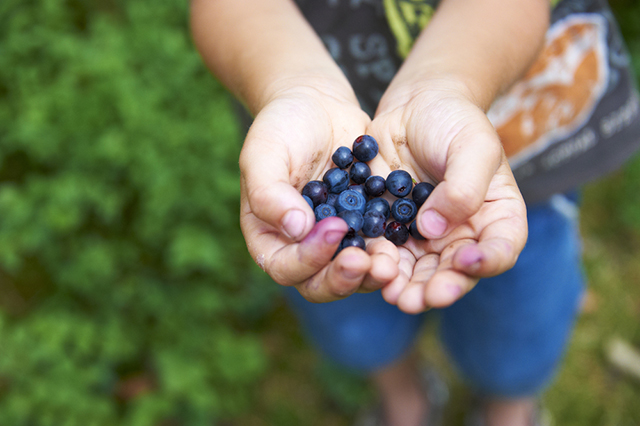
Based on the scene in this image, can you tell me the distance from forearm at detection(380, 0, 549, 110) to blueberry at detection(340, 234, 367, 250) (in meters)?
0.48

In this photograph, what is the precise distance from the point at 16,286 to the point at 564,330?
2.94 m

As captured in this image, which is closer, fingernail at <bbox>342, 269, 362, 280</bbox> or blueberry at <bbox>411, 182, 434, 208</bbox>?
fingernail at <bbox>342, 269, 362, 280</bbox>

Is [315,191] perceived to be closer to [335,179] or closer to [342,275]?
[335,179]

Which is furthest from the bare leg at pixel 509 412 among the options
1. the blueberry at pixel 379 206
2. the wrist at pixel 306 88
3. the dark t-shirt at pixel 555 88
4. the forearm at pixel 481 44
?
the wrist at pixel 306 88

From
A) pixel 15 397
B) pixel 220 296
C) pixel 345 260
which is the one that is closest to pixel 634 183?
pixel 220 296

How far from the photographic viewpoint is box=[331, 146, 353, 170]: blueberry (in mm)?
1409

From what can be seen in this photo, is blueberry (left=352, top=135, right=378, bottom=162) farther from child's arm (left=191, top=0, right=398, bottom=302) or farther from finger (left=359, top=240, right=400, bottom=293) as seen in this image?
finger (left=359, top=240, right=400, bottom=293)

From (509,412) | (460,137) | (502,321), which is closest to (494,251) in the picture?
(460,137)

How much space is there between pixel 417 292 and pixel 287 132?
529 mm

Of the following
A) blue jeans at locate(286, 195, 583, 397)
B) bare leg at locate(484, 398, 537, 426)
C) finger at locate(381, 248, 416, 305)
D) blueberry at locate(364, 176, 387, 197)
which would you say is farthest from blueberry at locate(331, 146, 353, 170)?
bare leg at locate(484, 398, 537, 426)

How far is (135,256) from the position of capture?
8.93 feet

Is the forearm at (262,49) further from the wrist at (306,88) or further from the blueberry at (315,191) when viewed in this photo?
the blueberry at (315,191)

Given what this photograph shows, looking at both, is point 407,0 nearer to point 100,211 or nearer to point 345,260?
point 345,260

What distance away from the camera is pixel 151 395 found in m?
2.48
